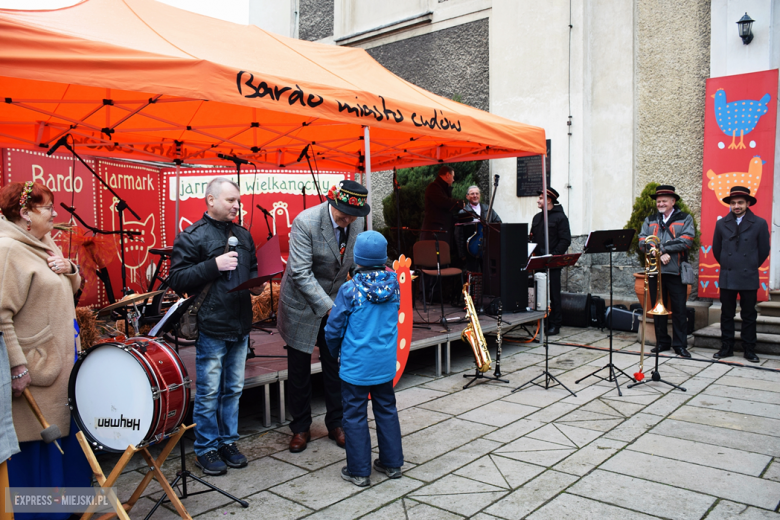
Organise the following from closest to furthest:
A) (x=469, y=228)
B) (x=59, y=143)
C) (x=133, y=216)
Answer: (x=59, y=143) → (x=133, y=216) → (x=469, y=228)

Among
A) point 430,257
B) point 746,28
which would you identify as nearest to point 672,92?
point 746,28

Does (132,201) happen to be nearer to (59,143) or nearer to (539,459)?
(59,143)

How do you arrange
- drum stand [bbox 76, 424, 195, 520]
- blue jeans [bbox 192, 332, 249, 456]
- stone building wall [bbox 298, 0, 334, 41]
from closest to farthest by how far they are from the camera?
drum stand [bbox 76, 424, 195, 520], blue jeans [bbox 192, 332, 249, 456], stone building wall [bbox 298, 0, 334, 41]

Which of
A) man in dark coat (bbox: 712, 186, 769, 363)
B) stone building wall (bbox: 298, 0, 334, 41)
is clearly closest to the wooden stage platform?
man in dark coat (bbox: 712, 186, 769, 363)

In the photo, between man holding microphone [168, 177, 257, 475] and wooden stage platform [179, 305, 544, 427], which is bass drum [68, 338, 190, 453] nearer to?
man holding microphone [168, 177, 257, 475]

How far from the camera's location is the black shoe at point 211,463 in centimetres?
358

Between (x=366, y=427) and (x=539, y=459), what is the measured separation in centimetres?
121

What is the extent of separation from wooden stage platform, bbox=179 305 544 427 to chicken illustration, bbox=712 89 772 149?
11.7ft

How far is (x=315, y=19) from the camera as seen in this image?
12.5 meters

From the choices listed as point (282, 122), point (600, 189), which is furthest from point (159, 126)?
point (600, 189)

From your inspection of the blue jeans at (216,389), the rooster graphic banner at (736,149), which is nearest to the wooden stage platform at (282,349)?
the blue jeans at (216,389)

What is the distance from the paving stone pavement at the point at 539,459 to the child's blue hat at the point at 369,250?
1.33m

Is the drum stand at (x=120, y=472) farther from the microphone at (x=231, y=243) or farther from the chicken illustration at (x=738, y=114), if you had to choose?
the chicken illustration at (x=738, y=114)

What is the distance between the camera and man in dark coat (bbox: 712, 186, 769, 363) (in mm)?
6445
